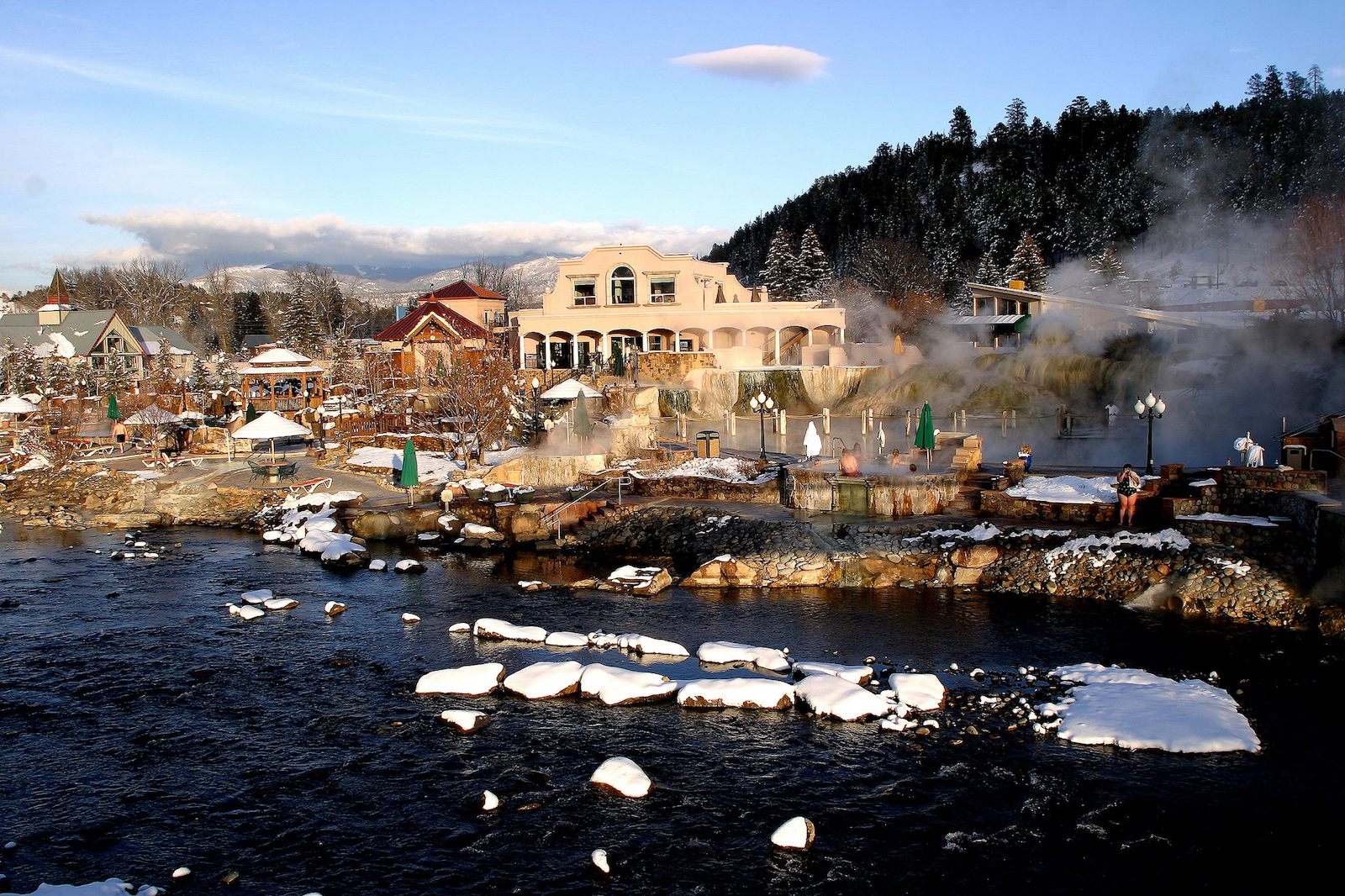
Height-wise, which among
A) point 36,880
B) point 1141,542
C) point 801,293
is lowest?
point 36,880

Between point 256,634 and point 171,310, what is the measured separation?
8525 cm

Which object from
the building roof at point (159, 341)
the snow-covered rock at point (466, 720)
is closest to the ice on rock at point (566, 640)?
the snow-covered rock at point (466, 720)

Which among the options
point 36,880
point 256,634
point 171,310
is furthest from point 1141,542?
point 171,310

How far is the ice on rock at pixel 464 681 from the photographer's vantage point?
1420 cm

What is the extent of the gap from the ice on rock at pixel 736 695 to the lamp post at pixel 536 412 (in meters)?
19.1

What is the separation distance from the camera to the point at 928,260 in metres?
77.9

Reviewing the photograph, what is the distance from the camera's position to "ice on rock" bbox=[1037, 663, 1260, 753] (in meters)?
12.1

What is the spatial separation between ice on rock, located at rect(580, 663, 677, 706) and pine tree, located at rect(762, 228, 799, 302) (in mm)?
53349

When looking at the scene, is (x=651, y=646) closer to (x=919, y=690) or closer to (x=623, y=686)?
(x=623, y=686)

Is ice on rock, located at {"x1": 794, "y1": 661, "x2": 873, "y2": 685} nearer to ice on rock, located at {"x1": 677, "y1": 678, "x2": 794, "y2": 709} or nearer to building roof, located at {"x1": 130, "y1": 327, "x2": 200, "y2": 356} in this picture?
ice on rock, located at {"x1": 677, "y1": 678, "x2": 794, "y2": 709}

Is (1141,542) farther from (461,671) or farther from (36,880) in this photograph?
(36,880)

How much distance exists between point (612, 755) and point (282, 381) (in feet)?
141

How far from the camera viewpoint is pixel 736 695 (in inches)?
539

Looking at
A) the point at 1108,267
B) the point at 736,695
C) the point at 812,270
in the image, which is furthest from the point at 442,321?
the point at 1108,267
